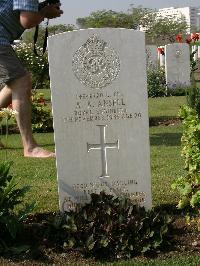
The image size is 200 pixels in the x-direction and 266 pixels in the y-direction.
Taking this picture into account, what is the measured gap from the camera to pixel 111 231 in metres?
4.11

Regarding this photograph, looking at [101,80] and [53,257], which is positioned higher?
[101,80]

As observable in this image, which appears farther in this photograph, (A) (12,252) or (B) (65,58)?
(B) (65,58)

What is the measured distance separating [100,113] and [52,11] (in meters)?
2.17

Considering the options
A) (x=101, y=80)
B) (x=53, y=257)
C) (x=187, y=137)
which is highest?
(x=101, y=80)

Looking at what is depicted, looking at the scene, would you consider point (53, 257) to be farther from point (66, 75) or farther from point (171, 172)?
point (171, 172)

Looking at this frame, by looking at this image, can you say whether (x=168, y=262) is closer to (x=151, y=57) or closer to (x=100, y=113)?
(x=100, y=113)

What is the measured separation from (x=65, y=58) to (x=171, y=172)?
84.9 inches

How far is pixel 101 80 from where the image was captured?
4441 mm

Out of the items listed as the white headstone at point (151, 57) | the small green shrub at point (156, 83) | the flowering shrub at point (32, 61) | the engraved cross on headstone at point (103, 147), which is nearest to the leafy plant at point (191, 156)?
the engraved cross on headstone at point (103, 147)

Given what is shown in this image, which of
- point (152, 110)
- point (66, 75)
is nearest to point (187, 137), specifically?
point (66, 75)

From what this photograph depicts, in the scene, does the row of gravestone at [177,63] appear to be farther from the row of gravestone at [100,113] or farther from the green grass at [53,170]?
the row of gravestone at [100,113]

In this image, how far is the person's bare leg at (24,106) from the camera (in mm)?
6484

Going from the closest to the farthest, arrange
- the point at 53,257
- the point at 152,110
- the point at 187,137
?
the point at 53,257, the point at 187,137, the point at 152,110

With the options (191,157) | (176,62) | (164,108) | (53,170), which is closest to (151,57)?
(176,62)
